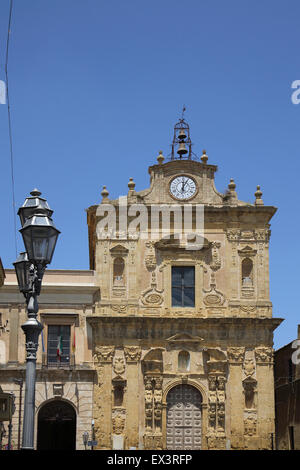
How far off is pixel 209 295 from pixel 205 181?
595 centimetres

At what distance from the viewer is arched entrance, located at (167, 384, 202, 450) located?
123 feet

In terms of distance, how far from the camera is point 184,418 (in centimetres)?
3791

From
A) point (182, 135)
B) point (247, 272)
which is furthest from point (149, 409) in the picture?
point (182, 135)

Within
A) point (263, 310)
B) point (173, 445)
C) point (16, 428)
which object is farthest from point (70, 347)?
point (263, 310)

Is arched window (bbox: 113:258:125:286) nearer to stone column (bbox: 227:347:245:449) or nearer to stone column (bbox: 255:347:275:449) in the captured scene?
stone column (bbox: 227:347:245:449)

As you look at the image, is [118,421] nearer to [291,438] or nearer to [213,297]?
[213,297]

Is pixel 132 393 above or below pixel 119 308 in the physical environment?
below

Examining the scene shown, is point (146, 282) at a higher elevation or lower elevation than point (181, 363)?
higher

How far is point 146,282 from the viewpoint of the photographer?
39.3m

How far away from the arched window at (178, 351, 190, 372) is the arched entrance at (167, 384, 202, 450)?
32.4 inches

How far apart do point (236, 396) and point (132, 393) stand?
5043 mm

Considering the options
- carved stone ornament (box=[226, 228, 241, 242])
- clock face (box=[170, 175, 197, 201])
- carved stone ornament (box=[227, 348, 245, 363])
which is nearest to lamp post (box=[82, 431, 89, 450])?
carved stone ornament (box=[227, 348, 245, 363])

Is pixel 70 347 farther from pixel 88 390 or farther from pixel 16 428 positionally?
pixel 16 428

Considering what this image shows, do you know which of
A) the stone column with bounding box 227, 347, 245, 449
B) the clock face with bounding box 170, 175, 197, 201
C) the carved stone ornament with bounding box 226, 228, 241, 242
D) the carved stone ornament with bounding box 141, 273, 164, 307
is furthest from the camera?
the clock face with bounding box 170, 175, 197, 201
